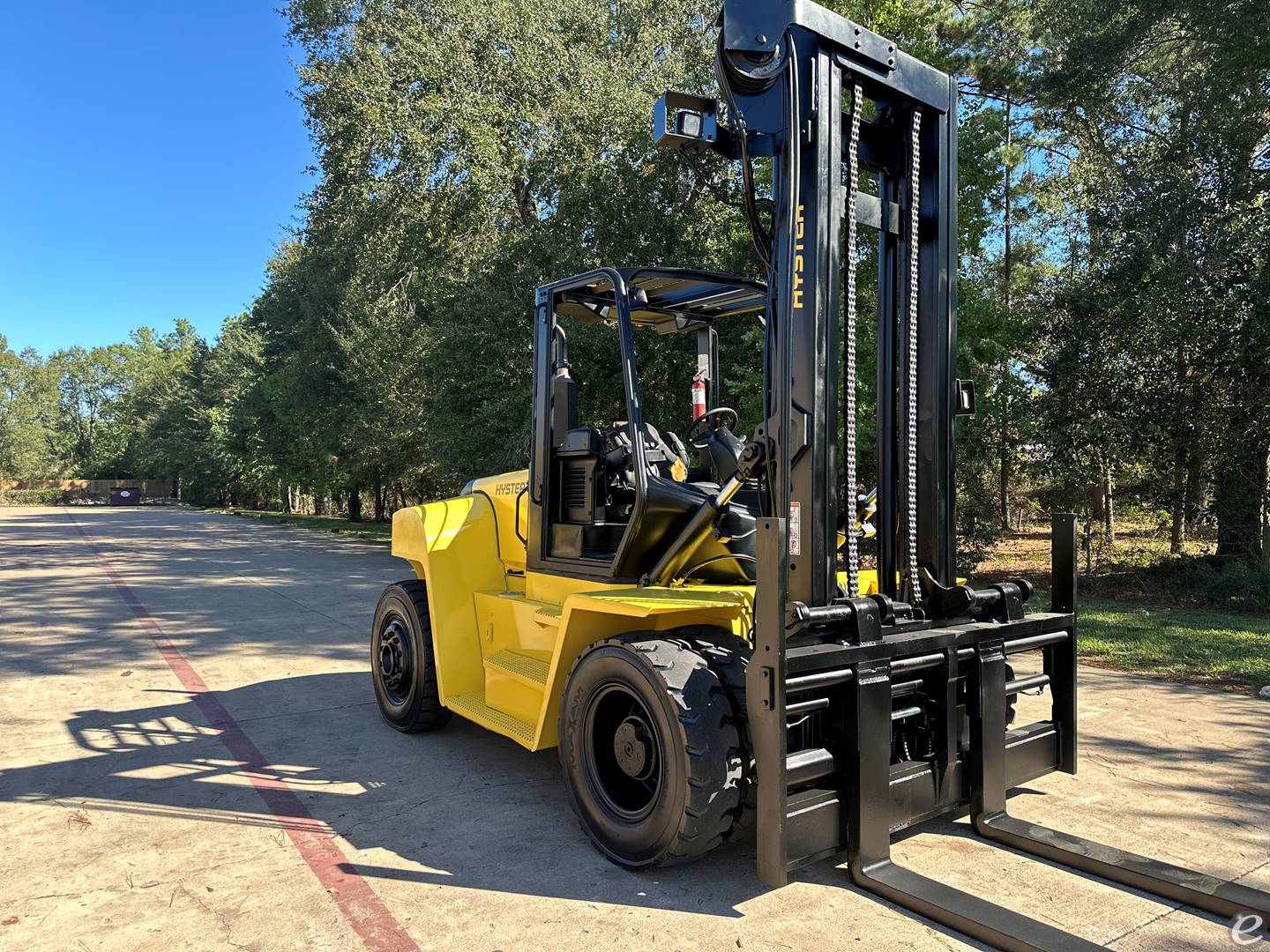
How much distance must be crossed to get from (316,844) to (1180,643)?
899 cm

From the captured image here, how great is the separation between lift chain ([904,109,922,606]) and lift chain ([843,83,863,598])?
14.2 inches

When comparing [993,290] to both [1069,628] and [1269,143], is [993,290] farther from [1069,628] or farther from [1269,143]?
[1069,628]

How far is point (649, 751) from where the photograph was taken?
12.4ft

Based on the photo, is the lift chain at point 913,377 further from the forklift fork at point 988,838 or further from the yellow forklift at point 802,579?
the forklift fork at point 988,838

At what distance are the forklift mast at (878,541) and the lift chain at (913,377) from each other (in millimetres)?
10

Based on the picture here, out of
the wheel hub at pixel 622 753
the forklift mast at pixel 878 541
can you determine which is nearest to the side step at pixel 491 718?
the wheel hub at pixel 622 753

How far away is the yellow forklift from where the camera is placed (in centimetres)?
345

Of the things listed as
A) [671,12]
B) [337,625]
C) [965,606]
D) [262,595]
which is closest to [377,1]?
[671,12]

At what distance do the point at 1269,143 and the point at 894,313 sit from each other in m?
12.1

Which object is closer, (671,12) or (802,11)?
(802,11)

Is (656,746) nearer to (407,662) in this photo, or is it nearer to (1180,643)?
(407,662)

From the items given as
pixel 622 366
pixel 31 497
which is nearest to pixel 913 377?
pixel 622 366

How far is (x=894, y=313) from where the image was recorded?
14.9 feet

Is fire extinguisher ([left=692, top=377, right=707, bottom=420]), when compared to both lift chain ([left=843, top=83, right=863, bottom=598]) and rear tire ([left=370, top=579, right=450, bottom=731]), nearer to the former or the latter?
lift chain ([left=843, top=83, right=863, bottom=598])
